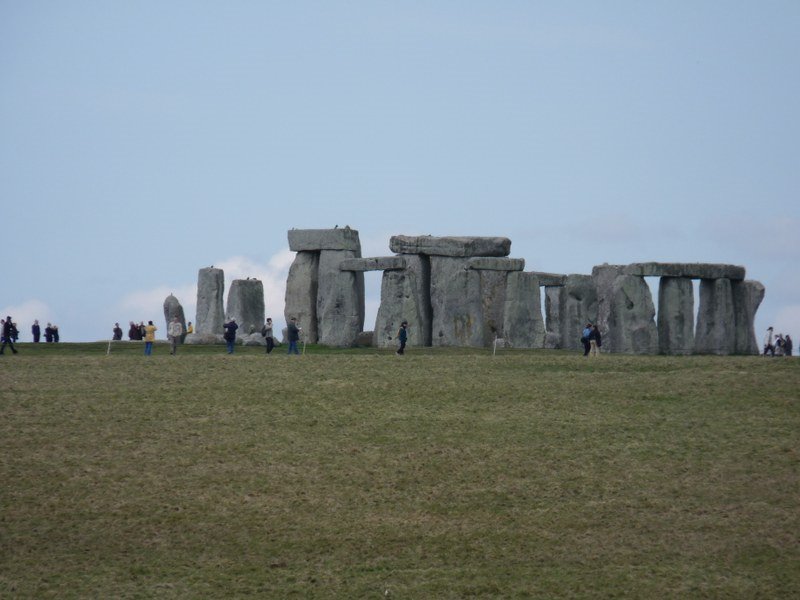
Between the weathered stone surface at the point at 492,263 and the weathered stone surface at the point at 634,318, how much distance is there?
13.3 ft

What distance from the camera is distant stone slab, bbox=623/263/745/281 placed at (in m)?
53.1

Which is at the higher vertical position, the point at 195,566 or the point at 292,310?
the point at 292,310

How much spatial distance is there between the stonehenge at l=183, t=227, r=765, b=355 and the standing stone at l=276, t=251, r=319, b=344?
0.12ft

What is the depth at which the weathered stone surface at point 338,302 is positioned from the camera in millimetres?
55469

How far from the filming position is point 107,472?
3247 centimetres

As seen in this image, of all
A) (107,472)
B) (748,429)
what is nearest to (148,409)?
(107,472)

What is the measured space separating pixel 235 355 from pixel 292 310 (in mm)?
11946

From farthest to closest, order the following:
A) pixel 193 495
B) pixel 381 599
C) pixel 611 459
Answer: pixel 611 459 → pixel 193 495 → pixel 381 599

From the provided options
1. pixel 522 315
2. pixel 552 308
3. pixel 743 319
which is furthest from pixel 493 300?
pixel 743 319

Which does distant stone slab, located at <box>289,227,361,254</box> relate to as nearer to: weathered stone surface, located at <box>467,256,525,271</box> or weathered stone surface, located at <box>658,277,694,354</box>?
weathered stone surface, located at <box>467,256,525,271</box>

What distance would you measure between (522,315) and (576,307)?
451 cm

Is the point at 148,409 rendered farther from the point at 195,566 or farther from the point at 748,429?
the point at 748,429

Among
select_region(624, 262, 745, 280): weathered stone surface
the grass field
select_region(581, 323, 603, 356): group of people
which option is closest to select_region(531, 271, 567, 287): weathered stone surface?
select_region(624, 262, 745, 280): weathered stone surface

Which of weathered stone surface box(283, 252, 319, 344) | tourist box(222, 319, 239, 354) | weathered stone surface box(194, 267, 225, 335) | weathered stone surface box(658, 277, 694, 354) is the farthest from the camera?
weathered stone surface box(194, 267, 225, 335)
